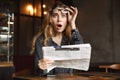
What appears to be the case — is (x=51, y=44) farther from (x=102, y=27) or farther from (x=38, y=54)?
(x=102, y=27)

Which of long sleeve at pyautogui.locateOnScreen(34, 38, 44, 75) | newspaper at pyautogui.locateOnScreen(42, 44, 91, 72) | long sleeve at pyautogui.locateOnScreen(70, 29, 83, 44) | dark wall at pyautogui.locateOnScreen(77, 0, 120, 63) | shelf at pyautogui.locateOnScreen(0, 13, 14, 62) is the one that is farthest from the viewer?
dark wall at pyautogui.locateOnScreen(77, 0, 120, 63)

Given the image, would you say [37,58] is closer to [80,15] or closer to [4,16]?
[4,16]

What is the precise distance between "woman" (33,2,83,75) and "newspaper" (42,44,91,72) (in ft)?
0.59

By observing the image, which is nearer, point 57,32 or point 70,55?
point 70,55

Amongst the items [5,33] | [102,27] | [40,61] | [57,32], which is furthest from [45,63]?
[102,27]

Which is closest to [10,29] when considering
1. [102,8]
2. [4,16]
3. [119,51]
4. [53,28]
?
[4,16]

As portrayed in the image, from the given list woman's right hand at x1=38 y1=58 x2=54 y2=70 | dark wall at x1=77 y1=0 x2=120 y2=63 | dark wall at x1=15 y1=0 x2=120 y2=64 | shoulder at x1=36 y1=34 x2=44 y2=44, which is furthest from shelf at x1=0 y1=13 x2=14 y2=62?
woman's right hand at x1=38 y1=58 x2=54 y2=70

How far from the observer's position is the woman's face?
202cm

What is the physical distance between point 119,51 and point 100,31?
0.64 m

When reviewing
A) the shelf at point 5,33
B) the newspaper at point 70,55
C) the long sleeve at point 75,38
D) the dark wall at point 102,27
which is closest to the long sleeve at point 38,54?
the newspaper at point 70,55

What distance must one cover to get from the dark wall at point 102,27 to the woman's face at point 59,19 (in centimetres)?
406

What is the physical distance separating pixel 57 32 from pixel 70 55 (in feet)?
1.06

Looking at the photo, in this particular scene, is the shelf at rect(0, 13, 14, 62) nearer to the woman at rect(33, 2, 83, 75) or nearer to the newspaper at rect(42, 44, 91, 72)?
the woman at rect(33, 2, 83, 75)

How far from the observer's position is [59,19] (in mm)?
2020
